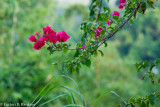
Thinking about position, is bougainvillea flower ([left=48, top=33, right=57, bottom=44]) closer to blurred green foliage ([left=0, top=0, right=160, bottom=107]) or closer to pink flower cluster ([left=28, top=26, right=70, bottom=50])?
pink flower cluster ([left=28, top=26, right=70, bottom=50])

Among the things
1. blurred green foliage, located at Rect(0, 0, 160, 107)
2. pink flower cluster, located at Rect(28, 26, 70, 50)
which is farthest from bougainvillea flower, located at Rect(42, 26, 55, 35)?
blurred green foliage, located at Rect(0, 0, 160, 107)

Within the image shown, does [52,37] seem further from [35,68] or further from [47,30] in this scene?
[35,68]

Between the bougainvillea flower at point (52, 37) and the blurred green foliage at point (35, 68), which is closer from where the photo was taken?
the bougainvillea flower at point (52, 37)

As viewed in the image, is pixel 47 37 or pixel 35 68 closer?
pixel 47 37

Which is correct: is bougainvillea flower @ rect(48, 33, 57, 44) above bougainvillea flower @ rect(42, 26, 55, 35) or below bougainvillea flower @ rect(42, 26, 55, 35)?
below

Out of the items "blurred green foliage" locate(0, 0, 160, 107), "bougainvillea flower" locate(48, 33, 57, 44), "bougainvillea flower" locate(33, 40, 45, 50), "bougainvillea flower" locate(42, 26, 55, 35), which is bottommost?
"bougainvillea flower" locate(33, 40, 45, 50)

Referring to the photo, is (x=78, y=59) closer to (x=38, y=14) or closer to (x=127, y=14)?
(x=127, y=14)

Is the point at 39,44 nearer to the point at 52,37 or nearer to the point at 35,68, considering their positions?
the point at 52,37

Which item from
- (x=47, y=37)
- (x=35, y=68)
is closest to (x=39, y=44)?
(x=47, y=37)

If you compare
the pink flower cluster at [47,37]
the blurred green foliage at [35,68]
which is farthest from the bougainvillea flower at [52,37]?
the blurred green foliage at [35,68]

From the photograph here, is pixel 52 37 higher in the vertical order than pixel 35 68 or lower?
lower

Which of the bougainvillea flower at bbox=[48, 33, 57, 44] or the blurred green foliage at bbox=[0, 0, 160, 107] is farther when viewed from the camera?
the blurred green foliage at bbox=[0, 0, 160, 107]

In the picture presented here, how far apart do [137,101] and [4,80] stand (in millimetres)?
3213

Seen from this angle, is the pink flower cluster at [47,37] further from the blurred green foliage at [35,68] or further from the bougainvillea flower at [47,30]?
the blurred green foliage at [35,68]
